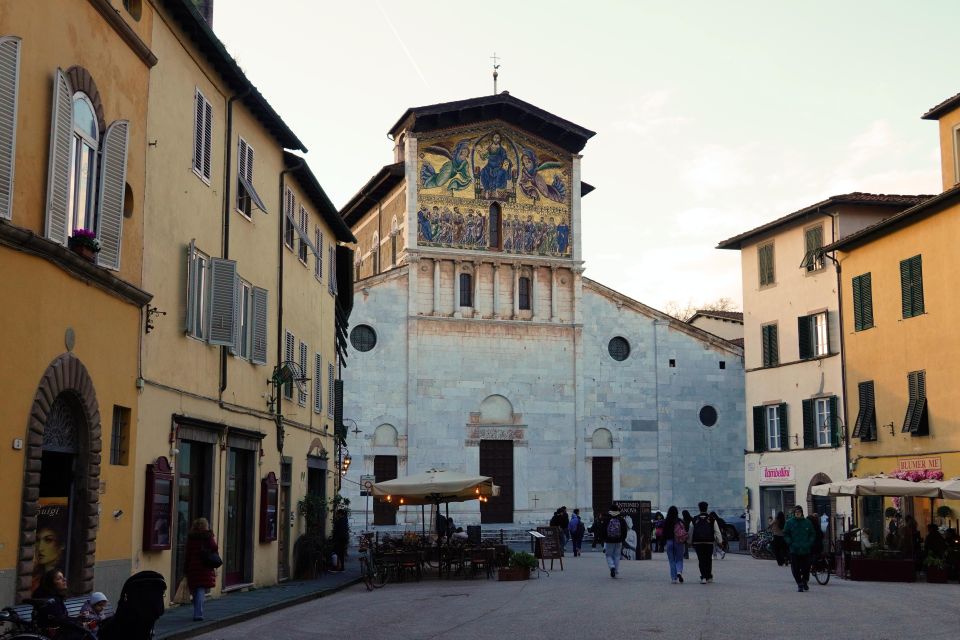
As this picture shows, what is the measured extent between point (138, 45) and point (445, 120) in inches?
1251

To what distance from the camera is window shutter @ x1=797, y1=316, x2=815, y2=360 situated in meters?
38.1

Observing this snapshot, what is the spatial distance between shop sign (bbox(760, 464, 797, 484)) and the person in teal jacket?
18.2 meters

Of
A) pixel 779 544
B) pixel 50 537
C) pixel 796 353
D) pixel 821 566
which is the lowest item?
pixel 821 566

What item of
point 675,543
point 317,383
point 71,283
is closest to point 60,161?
point 71,283

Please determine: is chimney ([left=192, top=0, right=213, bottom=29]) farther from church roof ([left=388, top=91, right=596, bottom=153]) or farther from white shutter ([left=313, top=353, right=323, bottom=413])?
church roof ([left=388, top=91, right=596, bottom=153])

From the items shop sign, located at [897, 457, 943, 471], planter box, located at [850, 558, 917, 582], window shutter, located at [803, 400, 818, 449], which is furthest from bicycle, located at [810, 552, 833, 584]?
window shutter, located at [803, 400, 818, 449]

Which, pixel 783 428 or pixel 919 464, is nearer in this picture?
pixel 919 464

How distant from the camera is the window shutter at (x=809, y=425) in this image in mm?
37656

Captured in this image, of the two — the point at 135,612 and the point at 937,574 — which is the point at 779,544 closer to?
the point at 937,574

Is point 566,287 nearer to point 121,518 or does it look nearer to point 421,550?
point 421,550

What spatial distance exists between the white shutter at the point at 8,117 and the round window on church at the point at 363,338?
111ft

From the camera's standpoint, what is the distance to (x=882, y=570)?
2472 cm

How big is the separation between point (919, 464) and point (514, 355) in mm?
18815

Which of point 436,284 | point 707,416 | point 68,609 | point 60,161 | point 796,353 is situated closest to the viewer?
point 68,609
